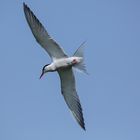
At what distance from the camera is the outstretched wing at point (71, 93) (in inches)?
795

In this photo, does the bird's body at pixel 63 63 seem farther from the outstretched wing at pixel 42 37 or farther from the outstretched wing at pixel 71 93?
the outstretched wing at pixel 71 93

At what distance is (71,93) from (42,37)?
2292mm

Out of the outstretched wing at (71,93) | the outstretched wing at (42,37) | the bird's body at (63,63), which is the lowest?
the outstretched wing at (71,93)

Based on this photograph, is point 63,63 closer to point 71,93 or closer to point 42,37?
point 42,37

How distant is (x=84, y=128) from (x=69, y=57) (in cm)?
232

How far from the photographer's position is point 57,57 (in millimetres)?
19859

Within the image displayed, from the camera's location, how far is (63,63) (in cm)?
1973

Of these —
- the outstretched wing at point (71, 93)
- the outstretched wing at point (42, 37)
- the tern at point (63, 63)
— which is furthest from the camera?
the outstretched wing at point (71, 93)

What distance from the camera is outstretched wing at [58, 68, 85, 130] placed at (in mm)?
20203

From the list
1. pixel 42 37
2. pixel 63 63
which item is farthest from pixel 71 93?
pixel 42 37

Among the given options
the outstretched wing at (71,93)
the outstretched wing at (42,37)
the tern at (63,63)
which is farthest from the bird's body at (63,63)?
the outstretched wing at (71,93)

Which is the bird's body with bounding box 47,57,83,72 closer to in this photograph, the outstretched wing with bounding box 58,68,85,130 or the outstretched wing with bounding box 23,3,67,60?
the outstretched wing with bounding box 23,3,67,60

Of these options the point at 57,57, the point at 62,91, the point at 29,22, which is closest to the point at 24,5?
the point at 29,22

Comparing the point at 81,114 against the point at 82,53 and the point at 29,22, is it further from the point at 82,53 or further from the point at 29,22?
the point at 29,22
